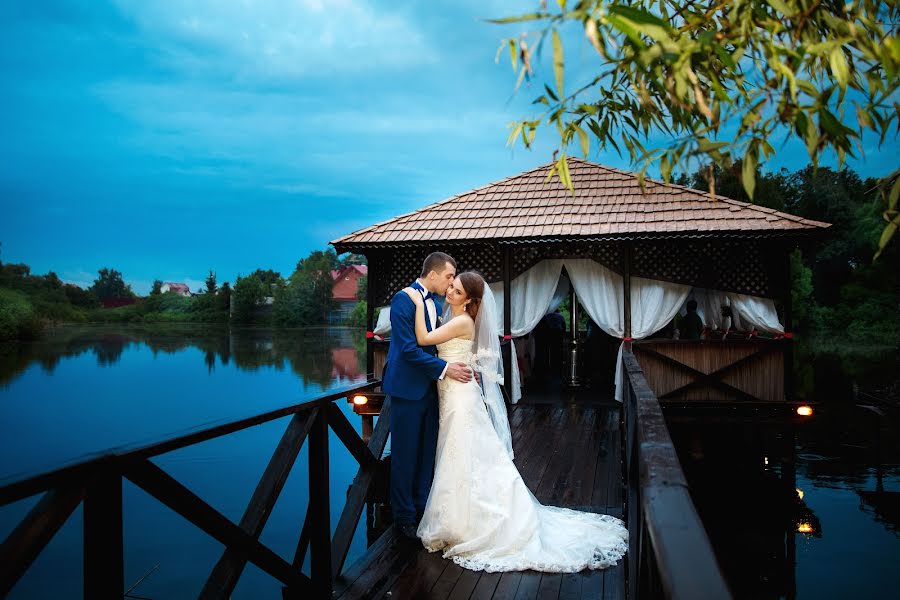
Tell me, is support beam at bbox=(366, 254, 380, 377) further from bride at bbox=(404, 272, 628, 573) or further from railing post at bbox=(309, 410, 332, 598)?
railing post at bbox=(309, 410, 332, 598)

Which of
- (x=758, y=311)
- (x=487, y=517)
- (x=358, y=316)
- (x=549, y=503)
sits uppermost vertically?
(x=758, y=311)

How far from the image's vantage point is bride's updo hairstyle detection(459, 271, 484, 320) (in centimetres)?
457

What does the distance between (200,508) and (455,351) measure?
2.30m

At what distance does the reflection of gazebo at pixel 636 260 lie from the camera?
10141 mm

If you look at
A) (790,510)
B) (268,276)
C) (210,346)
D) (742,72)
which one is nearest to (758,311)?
(790,510)

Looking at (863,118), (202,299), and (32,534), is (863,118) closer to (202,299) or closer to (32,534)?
(32,534)

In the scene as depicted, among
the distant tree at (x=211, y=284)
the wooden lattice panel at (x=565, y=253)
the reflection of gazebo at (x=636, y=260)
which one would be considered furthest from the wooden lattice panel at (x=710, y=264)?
the distant tree at (x=211, y=284)

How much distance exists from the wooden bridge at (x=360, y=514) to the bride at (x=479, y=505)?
0.45 feet

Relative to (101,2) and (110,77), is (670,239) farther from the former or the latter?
(101,2)

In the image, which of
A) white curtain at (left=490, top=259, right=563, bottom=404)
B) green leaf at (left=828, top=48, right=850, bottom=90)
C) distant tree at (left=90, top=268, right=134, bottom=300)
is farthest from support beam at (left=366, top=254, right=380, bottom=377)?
distant tree at (left=90, top=268, right=134, bottom=300)

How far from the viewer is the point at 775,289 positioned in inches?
411

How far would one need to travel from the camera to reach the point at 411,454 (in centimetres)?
439

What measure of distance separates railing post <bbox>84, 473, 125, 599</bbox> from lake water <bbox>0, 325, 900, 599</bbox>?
0.18 meters

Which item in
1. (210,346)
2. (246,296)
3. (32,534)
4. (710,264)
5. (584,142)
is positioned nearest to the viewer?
(32,534)
